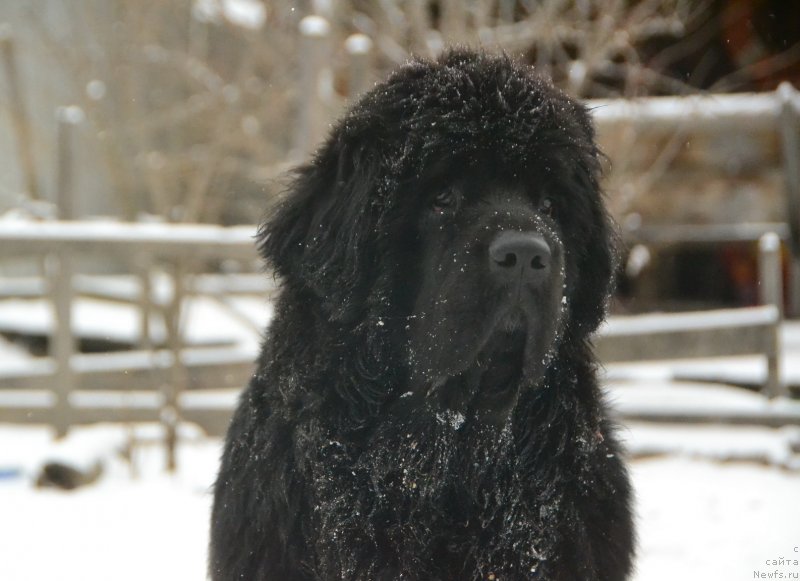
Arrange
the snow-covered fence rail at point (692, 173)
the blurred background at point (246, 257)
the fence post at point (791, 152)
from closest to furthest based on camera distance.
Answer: the blurred background at point (246, 257) < the fence post at point (791, 152) < the snow-covered fence rail at point (692, 173)

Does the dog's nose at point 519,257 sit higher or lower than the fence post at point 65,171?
lower

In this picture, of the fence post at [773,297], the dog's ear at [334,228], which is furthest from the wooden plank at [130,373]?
the dog's ear at [334,228]

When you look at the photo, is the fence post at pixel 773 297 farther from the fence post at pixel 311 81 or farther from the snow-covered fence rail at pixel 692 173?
the fence post at pixel 311 81

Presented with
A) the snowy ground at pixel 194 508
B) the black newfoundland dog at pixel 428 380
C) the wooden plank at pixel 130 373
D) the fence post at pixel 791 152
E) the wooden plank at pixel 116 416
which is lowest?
the snowy ground at pixel 194 508

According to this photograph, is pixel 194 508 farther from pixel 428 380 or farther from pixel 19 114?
pixel 19 114

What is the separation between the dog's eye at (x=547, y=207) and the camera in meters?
2.47

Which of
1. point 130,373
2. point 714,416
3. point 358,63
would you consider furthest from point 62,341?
point 714,416

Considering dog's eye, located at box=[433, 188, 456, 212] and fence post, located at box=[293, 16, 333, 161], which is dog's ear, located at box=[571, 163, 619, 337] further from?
fence post, located at box=[293, 16, 333, 161]

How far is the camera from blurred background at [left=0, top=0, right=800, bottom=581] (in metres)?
4.34

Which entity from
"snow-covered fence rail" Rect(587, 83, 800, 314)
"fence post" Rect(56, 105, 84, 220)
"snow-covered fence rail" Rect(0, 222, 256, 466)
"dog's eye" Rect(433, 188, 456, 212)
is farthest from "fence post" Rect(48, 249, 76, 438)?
"snow-covered fence rail" Rect(587, 83, 800, 314)

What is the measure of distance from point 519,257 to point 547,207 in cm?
45

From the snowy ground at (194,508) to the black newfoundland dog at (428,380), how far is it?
2.50ft

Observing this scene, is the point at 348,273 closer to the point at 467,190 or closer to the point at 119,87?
the point at 467,190

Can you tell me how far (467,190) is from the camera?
7.77ft
